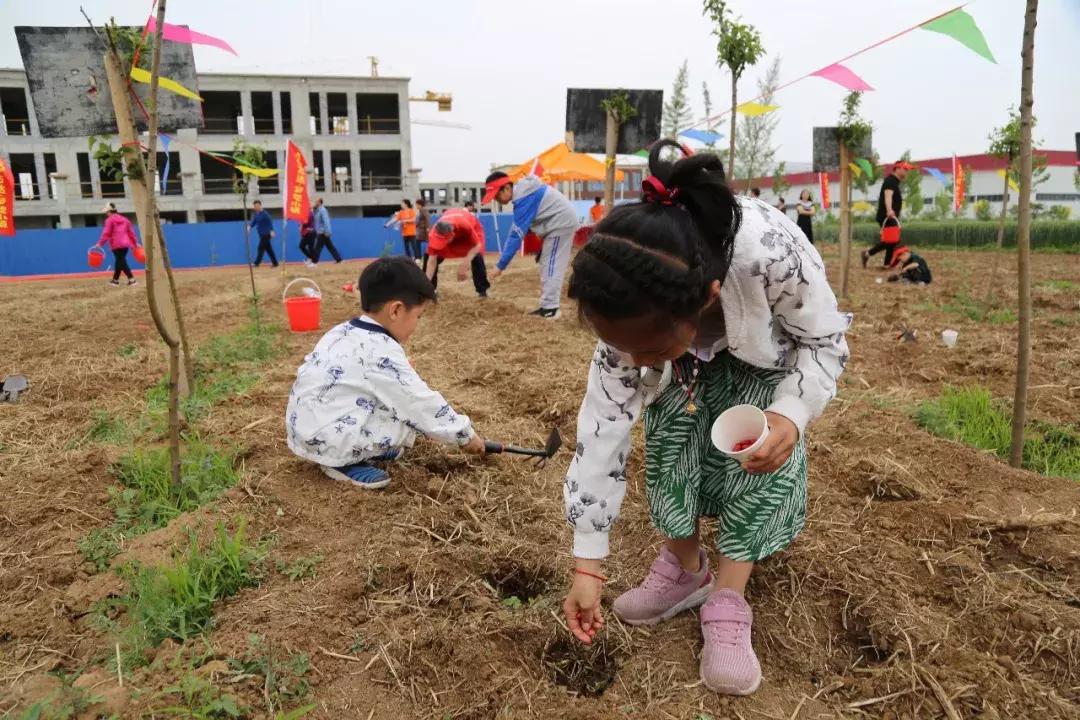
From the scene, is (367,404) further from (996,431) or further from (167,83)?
(996,431)

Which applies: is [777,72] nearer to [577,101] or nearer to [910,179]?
[910,179]

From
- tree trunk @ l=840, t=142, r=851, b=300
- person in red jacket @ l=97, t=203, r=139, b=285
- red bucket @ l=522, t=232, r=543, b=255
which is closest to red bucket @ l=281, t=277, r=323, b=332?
red bucket @ l=522, t=232, r=543, b=255

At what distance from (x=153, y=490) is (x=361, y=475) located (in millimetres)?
765

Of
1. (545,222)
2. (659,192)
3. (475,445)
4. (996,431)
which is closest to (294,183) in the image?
(545,222)

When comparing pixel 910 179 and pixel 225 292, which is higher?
pixel 910 179

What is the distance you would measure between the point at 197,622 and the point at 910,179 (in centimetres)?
3183

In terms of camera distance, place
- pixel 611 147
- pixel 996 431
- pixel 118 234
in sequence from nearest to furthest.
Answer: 1. pixel 996 431
2. pixel 611 147
3. pixel 118 234

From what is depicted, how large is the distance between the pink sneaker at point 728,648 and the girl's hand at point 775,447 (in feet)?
1.37

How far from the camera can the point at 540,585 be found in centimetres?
198

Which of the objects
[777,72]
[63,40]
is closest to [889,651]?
[63,40]

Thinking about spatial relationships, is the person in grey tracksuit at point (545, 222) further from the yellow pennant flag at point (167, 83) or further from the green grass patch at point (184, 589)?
the green grass patch at point (184, 589)

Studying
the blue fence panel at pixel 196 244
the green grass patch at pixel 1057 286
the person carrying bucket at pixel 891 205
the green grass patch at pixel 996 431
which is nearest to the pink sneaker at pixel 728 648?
the green grass patch at pixel 996 431

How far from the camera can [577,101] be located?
271 inches

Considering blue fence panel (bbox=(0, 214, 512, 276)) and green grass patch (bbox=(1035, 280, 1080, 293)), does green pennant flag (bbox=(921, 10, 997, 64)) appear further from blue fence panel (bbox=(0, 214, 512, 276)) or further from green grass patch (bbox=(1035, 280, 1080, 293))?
blue fence panel (bbox=(0, 214, 512, 276))
